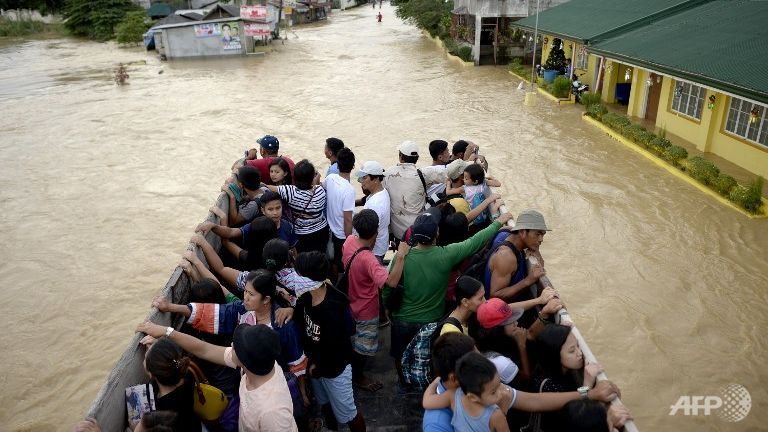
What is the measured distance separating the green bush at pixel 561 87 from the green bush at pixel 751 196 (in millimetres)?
9957

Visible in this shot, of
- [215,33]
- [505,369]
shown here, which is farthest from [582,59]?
[215,33]

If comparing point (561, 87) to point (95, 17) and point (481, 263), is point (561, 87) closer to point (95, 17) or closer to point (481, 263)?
point (481, 263)

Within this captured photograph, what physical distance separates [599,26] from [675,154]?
27.5 ft

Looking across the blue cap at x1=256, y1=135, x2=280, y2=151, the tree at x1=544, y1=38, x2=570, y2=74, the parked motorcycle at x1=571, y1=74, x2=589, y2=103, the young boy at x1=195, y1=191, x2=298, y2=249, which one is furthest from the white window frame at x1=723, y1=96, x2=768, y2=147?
the young boy at x1=195, y1=191, x2=298, y2=249

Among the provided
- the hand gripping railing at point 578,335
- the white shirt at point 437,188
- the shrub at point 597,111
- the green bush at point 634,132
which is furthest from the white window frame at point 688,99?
the hand gripping railing at point 578,335

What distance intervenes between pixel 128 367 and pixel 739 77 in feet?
38.4

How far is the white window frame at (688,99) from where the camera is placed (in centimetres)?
1379

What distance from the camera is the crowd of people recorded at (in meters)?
2.92

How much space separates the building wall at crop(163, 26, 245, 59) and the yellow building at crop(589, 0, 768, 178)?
24.5 metres

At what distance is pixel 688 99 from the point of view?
14.3 metres

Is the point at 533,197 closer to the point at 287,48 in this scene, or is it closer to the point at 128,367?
the point at 128,367

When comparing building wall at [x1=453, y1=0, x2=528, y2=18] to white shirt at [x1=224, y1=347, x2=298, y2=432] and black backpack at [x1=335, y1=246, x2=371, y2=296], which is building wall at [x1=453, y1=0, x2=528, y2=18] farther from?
white shirt at [x1=224, y1=347, x2=298, y2=432]

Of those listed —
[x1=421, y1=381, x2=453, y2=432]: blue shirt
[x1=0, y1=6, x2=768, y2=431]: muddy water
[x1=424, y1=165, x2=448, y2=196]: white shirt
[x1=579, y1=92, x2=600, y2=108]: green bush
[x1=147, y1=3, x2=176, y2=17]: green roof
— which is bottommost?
[x1=0, y1=6, x2=768, y2=431]: muddy water

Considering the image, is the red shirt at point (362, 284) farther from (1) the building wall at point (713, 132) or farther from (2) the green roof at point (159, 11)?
(2) the green roof at point (159, 11)
